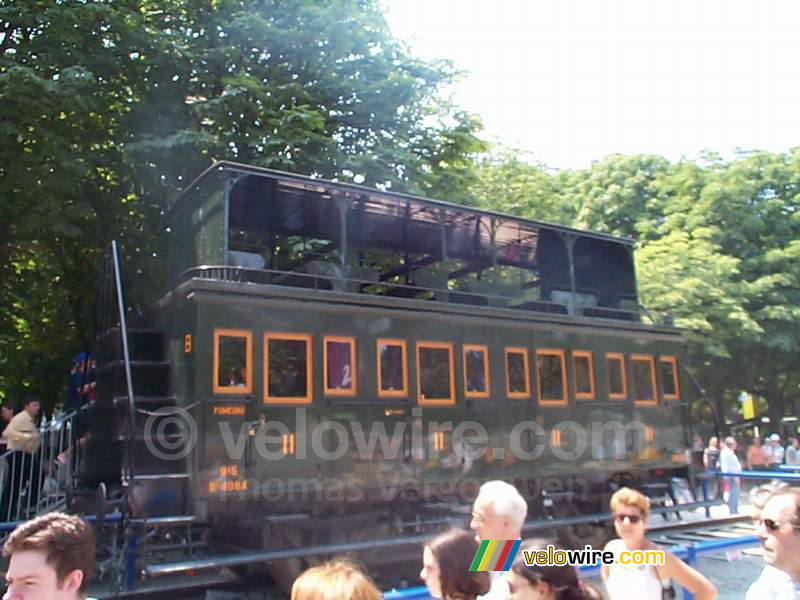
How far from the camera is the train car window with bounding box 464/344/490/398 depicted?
929 cm

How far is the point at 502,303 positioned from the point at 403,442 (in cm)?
299

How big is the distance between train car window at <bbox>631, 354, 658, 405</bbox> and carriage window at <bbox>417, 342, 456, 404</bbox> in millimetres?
3813

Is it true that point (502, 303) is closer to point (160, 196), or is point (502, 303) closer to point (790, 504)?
point (160, 196)

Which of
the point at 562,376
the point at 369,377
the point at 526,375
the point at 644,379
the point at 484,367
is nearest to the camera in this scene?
the point at 369,377

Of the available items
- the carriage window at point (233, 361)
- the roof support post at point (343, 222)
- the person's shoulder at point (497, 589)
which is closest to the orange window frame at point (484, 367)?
the roof support post at point (343, 222)

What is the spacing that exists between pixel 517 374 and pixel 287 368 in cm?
349

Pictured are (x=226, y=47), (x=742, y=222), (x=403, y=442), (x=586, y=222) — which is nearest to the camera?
(x=403, y=442)

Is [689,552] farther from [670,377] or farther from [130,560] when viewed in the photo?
[670,377]

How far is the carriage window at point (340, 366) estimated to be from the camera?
8.09 meters

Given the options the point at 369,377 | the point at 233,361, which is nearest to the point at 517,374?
the point at 369,377

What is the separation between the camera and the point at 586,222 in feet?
76.5

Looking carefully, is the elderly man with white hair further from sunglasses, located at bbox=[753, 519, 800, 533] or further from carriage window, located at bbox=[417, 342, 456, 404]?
carriage window, located at bbox=[417, 342, 456, 404]

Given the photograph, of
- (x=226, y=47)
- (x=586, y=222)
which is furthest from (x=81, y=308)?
(x=586, y=222)

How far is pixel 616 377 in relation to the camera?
1117cm
